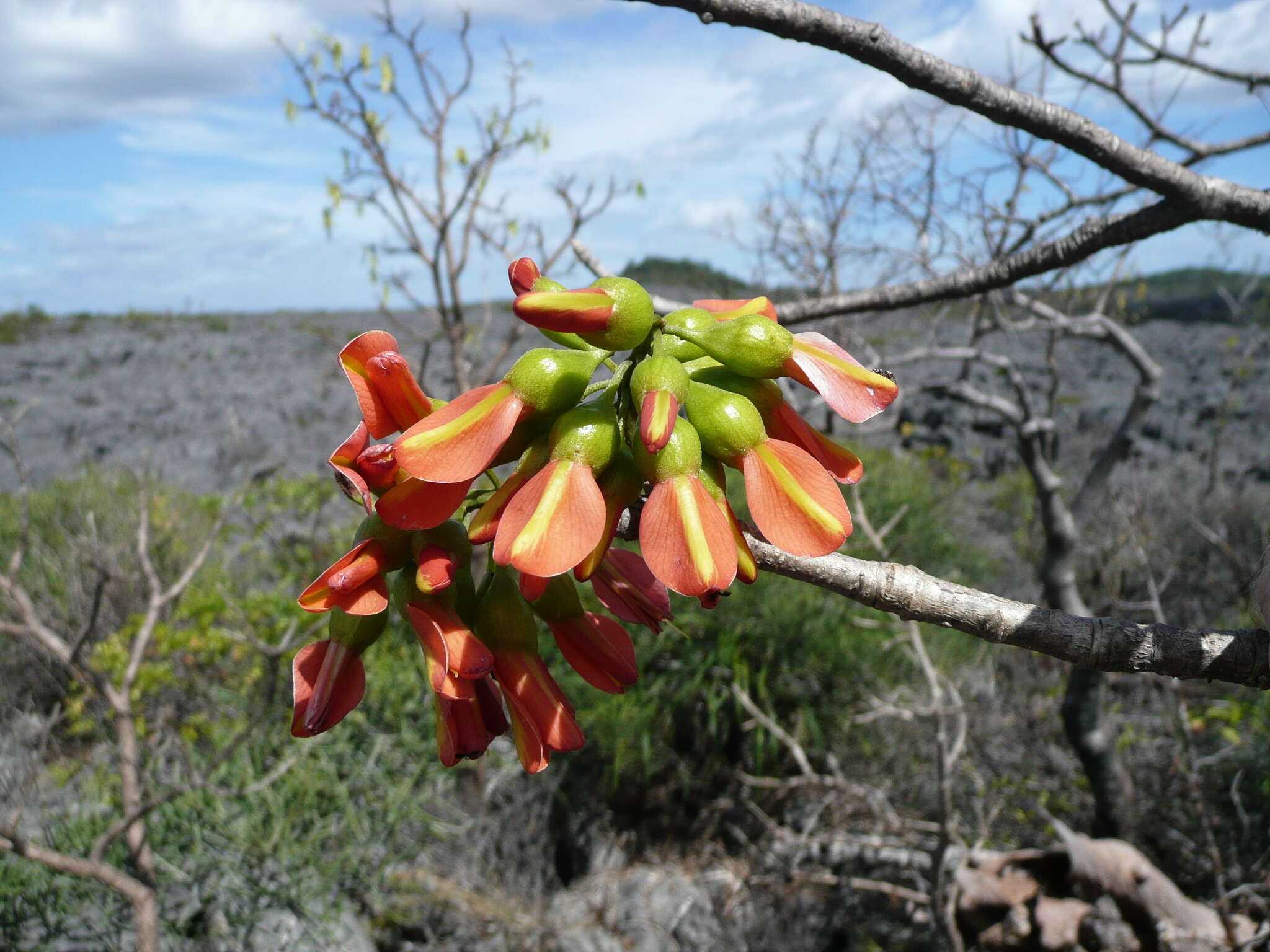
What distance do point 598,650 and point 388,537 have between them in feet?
0.79

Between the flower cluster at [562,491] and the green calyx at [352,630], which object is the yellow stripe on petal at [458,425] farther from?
the green calyx at [352,630]

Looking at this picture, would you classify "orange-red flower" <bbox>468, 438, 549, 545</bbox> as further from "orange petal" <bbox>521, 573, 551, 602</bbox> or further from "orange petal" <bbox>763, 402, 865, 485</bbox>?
"orange petal" <bbox>763, 402, 865, 485</bbox>

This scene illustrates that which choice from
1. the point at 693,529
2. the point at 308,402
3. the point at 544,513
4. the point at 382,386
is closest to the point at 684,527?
the point at 693,529

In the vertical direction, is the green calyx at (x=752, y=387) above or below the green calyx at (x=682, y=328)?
below

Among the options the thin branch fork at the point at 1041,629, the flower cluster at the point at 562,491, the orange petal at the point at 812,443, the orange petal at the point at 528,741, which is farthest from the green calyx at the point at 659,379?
the orange petal at the point at 528,741

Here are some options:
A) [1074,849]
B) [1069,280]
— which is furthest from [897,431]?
[1074,849]

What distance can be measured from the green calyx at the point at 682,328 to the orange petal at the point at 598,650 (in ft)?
0.89

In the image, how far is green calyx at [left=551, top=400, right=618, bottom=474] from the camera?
2.30ft

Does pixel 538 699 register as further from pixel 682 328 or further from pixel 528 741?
pixel 682 328

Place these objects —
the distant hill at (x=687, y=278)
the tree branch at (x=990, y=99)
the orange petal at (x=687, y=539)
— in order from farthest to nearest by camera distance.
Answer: the distant hill at (x=687, y=278) → the tree branch at (x=990, y=99) → the orange petal at (x=687, y=539)

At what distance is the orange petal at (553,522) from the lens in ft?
2.10

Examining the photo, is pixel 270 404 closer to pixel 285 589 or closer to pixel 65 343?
pixel 65 343

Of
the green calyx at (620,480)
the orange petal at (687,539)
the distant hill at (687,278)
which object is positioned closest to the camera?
the orange petal at (687,539)

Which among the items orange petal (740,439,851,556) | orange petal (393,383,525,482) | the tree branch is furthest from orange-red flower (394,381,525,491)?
the tree branch
